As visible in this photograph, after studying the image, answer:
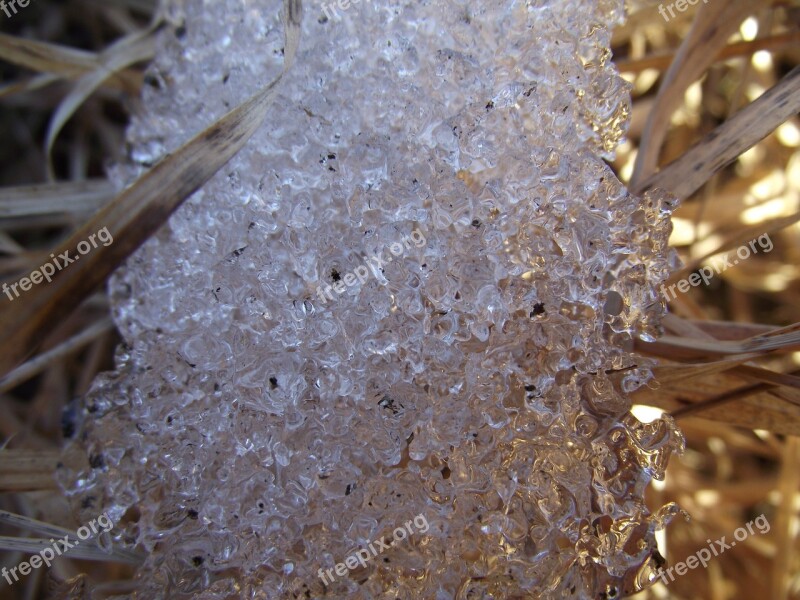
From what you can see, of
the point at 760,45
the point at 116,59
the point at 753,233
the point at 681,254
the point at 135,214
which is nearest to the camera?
the point at 135,214

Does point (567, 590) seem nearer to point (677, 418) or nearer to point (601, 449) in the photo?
point (601, 449)

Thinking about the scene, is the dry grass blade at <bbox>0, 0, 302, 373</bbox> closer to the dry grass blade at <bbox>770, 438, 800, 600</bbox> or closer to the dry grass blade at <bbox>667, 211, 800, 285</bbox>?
the dry grass blade at <bbox>667, 211, 800, 285</bbox>

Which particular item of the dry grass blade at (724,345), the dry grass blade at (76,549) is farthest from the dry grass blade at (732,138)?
the dry grass blade at (76,549)

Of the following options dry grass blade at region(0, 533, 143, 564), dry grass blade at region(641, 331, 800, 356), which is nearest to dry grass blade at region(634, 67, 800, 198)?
dry grass blade at region(641, 331, 800, 356)

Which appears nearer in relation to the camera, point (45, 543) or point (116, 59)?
point (45, 543)

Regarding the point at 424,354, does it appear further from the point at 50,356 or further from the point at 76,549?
the point at 50,356

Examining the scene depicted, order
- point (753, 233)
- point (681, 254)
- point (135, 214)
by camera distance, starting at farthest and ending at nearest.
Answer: point (681, 254) < point (753, 233) < point (135, 214)

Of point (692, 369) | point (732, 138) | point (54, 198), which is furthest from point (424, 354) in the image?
point (54, 198)

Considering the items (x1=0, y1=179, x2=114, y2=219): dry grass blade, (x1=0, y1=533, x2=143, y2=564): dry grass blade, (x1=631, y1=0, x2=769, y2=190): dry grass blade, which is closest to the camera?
(x1=0, y1=533, x2=143, y2=564): dry grass blade
